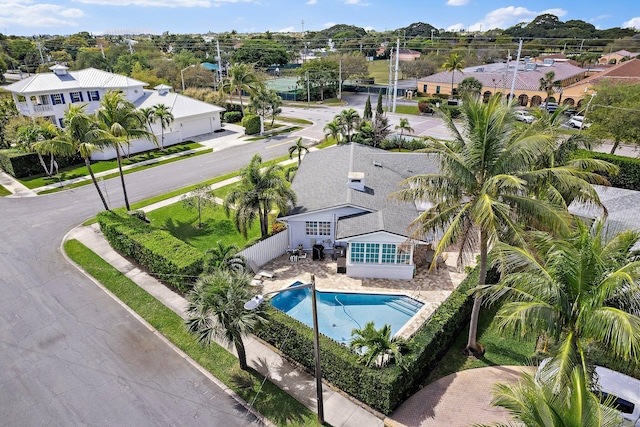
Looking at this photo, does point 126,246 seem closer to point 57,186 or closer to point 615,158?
point 57,186

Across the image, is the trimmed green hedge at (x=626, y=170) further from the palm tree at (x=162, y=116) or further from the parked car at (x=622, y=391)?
the palm tree at (x=162, y=116)

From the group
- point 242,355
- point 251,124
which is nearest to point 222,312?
point 242,355

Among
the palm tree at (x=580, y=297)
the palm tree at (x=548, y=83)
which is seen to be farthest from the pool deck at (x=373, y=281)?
the palm tree at (x=548, y=83)

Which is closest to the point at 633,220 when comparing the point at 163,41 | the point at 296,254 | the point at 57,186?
the point at 296,254

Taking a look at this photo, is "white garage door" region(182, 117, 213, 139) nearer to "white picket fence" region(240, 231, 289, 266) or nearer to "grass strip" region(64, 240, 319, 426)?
"grass strip" region(64, 240, 319, 426)

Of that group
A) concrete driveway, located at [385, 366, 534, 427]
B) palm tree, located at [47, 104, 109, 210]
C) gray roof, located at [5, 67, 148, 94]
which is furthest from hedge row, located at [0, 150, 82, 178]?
concrete driveway, located at [385, 366, 534, 427]

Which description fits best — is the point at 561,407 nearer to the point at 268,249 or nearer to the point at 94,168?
the point at 268,249
